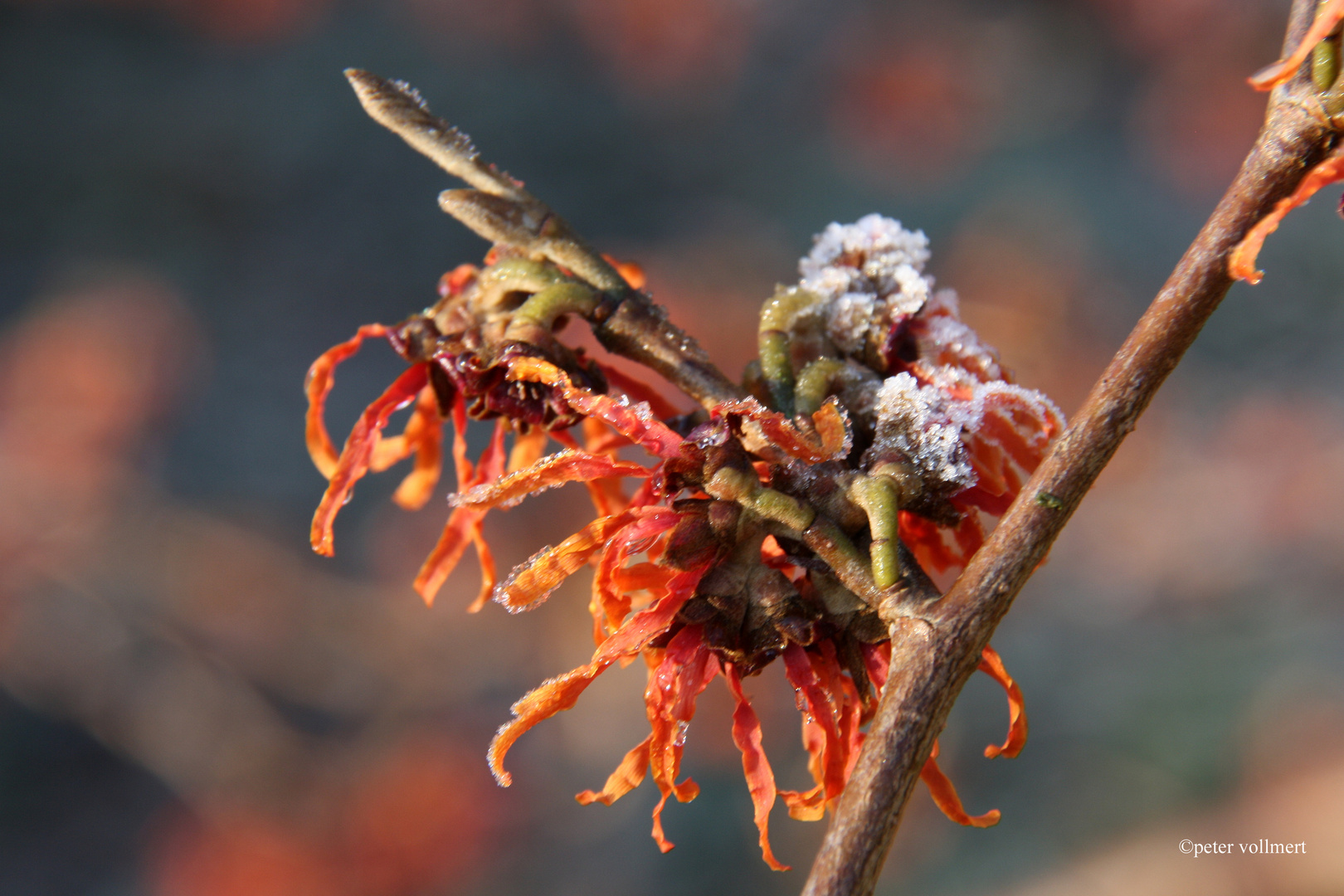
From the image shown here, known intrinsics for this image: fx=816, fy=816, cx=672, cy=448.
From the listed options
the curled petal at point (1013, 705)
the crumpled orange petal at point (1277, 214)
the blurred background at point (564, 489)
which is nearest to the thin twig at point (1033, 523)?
the crumpled orange petal at point (1277, 214)

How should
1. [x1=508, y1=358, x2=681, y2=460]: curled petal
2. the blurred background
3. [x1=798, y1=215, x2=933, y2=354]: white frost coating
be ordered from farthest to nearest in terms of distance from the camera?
1. the blurred background
2. [x1=798, y1=215, x2=933, y2=354]: white frost coating
3. [x1=508, y1=358, x2=681, y2=460]: curled petal

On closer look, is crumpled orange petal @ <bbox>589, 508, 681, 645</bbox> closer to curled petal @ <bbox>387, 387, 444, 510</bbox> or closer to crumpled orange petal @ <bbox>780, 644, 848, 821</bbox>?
crumpled orange petal @ <bbox>780, 644, 848, 821</bbox>

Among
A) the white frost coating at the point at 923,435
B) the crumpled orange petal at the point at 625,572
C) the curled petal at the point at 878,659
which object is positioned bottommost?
the crumpled orange petal at the point at 625,572

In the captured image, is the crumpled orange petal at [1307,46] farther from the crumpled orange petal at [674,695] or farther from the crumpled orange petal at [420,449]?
the crumpled orange petal at [420,449]

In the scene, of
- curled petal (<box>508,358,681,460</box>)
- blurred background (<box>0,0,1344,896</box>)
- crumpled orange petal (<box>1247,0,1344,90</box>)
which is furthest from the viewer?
blurred background (<box>0,0,1344,896</box>)

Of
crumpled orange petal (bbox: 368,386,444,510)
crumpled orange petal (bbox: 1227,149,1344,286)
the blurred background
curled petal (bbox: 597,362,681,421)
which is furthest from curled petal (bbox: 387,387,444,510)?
the blurred background

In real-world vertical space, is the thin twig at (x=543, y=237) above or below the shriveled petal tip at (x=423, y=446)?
above

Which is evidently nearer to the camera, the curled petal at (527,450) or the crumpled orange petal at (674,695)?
the crumpled orange petal at (674,695)
